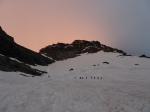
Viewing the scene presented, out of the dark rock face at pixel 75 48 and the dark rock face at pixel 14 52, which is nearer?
the dark rock face at pixel 14 52

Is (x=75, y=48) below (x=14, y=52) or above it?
above

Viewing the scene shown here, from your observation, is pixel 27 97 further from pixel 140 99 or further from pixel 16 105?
pixel 140 99

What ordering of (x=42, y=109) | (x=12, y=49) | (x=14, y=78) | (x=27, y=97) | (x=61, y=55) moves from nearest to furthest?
1. (x=42, y=109)
2. (x=27, y=97)
3. (x=14, y=78)
4. (x=12, y=49)
5. (x=61, y=55)

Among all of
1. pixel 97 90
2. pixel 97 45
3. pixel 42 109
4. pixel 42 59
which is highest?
pixel 97 45

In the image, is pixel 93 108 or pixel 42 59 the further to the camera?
pixel 42 59

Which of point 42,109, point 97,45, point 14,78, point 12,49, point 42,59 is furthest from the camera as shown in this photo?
point 97,45

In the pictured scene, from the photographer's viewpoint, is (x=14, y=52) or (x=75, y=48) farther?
(x=75, y=48)

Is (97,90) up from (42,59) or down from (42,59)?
down

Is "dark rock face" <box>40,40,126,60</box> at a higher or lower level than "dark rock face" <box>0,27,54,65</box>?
higher

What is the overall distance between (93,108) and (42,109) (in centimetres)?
376

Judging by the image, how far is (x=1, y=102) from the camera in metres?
24.4

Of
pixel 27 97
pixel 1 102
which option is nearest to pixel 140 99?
pixel 27 97

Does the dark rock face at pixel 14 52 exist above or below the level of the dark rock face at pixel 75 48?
below

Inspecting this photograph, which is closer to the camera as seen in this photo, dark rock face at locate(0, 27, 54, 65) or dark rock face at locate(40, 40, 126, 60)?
dark rock face at locate(0, 27, 54, 65)
